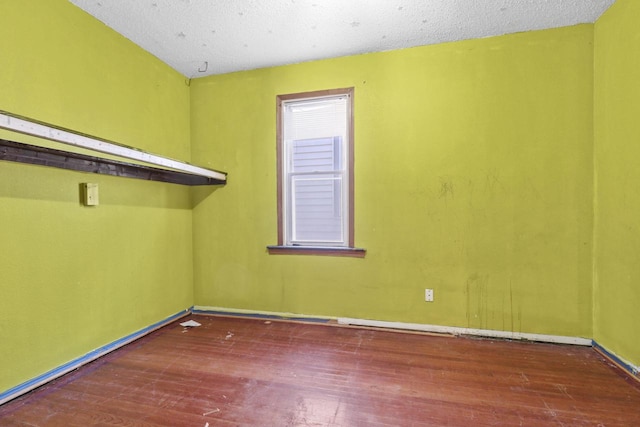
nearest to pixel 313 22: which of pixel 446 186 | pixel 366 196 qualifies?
pixel 366 196

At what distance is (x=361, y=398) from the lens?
6.23ft

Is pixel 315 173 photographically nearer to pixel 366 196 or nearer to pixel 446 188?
pixel 366 196

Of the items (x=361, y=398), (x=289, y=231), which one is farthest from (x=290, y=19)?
(x=361, y=398)

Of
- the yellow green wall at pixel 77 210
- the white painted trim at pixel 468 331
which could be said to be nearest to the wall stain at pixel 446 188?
the white painted trim at pixel 468 331

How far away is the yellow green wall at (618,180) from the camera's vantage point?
2117 mm

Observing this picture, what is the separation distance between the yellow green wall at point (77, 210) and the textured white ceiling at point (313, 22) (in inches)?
12.5

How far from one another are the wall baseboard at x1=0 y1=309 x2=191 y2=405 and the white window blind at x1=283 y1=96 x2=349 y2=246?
1627 millimetres

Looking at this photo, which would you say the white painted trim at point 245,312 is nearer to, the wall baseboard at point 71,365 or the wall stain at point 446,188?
the wall baseboard at point 71,365

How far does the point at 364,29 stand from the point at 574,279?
9.38ft

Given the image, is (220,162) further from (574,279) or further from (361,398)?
(574,279)

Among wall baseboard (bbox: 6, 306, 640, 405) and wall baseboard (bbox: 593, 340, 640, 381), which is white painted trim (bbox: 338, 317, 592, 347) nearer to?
wall baseboard (bbox: 6, 306, 640, 405)

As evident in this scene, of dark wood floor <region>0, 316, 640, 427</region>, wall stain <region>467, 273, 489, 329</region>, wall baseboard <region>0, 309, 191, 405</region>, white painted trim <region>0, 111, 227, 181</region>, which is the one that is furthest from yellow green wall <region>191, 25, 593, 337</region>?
white painted trim <region>0, 111, 227, 181</region>

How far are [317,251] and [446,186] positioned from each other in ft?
4.72

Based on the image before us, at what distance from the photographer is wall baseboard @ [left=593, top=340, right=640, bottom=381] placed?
2086 millimetres
